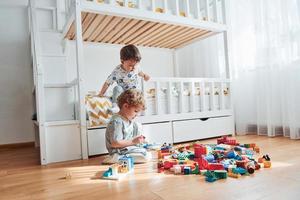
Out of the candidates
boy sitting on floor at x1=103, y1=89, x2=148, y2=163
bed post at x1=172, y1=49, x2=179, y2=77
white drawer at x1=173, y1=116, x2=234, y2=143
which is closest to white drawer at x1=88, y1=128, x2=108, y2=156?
boy sitting on floor at x1=103, y1=89, x2=148, y2=163

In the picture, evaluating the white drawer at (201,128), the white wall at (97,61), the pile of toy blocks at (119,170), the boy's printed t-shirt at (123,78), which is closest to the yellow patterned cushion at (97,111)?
the boy's printed t-shirt at (123,78)

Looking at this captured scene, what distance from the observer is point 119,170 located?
1.10m

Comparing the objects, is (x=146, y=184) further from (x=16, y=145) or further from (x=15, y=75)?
(x=15, y=75)

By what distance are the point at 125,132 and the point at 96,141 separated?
0.29 m

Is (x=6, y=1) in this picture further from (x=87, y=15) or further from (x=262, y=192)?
(x=262, y=192)

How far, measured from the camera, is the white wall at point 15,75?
7.36 feet

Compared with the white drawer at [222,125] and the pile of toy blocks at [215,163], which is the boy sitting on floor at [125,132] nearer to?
the pile of toy blocks at [215,163]

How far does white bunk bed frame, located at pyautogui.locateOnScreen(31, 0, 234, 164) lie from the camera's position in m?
1.50

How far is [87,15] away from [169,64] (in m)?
1.28

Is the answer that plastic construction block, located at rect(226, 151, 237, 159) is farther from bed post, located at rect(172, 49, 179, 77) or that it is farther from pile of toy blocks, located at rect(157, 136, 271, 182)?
bed post, located at rect(172, 49, 179, 77)

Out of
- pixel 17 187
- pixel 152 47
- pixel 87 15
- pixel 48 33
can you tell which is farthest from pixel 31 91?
pixel 17 187

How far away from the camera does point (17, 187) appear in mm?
988

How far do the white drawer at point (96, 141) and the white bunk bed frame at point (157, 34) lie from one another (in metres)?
0.01

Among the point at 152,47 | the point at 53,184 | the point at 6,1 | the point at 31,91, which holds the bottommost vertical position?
the point at 53,184
